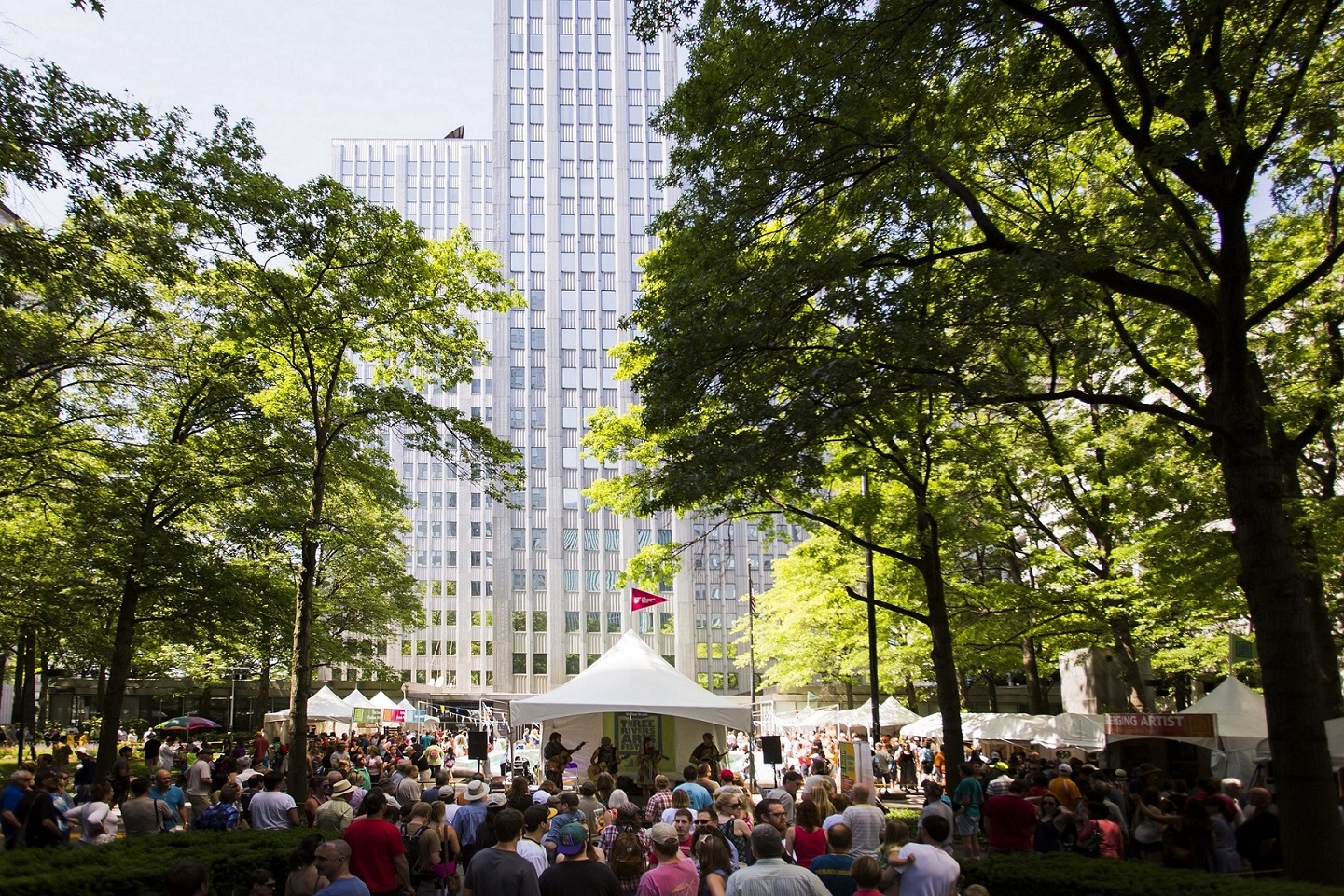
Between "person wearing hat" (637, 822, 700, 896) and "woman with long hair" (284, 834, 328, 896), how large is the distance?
2419mm

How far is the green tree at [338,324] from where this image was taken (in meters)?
18.4

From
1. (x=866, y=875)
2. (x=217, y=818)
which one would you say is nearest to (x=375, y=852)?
(x=866, y=875)

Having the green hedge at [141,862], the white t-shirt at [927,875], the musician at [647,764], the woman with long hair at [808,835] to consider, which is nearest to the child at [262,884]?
the green hedge at [141,862]

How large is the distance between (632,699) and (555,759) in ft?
6.39

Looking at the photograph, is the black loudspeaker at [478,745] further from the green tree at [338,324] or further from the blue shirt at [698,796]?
the blue shirt at [698,796]

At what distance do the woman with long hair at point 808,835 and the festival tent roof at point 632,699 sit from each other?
9.88 metres

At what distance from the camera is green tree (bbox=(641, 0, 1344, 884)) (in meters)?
9.39

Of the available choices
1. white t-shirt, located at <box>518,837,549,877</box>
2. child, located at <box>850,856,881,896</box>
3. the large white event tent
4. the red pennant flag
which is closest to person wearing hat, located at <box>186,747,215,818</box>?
the large white event tent

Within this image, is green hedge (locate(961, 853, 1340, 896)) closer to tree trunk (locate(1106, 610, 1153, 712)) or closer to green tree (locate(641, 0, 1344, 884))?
green tree (locate(641, 0, 1344, 884))

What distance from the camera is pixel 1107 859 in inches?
365

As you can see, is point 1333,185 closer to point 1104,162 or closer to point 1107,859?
point 1104,162

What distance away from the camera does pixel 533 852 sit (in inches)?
323

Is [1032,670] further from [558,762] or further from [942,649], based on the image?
[558,762]

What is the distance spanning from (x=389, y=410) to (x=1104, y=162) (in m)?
14.6
